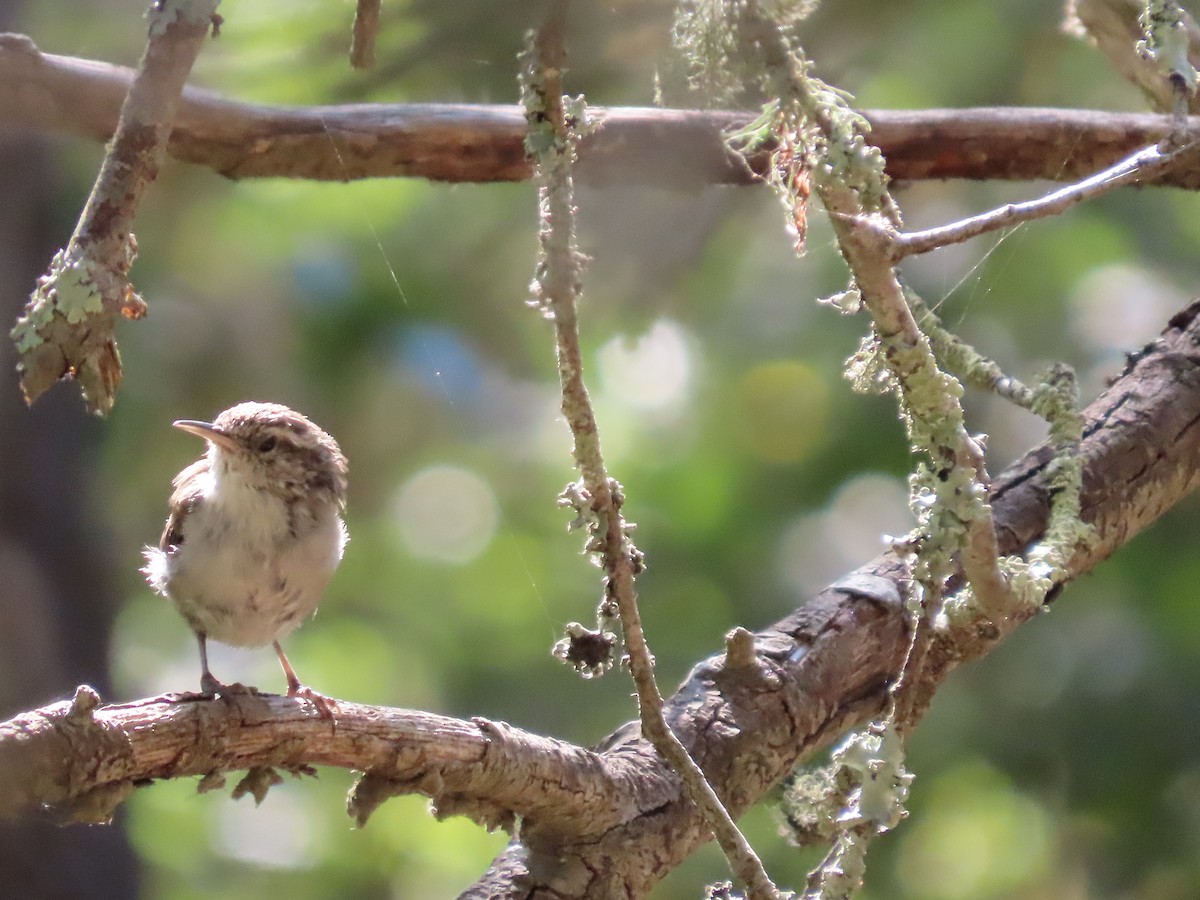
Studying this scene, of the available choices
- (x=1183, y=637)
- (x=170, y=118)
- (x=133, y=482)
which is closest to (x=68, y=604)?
(x=133, y=482)

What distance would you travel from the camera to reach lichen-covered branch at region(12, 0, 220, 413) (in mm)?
1467

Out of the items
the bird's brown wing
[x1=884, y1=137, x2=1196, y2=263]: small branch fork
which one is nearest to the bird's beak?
the bird's brown wing

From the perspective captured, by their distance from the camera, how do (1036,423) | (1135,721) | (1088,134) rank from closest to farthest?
(1088,134) → (1135,721) → (1036,423)

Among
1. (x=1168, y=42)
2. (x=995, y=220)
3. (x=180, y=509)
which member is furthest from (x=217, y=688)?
(x=1168, y=42)

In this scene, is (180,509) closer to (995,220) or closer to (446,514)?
(995,220)

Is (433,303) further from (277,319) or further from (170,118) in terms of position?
(170,118)

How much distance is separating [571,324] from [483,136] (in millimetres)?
1824

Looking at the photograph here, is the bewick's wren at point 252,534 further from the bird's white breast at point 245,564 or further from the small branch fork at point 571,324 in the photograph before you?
the small branch fork at point 571,324

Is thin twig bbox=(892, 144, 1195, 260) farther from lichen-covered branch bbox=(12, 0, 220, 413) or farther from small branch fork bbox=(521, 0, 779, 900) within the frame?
lichen-covered branch bbox=(12, 0, 220, 413)

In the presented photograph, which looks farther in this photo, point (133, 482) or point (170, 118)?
point (133, 482)

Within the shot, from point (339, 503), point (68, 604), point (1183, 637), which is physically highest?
point (68, 604)

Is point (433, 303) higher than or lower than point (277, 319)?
lower

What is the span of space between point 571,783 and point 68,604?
3.68 meters

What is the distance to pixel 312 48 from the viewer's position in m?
3.61
